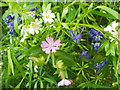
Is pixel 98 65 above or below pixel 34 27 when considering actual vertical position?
below

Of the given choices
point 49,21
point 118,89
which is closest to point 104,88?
point 118,89

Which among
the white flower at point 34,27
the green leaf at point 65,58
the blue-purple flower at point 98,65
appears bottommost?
the blue-purple flower at point 98,65

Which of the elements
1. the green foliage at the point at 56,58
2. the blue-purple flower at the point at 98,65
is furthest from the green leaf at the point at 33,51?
the blue-purple flower at the point at 98,65

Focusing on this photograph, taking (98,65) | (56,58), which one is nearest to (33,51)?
(56,58)

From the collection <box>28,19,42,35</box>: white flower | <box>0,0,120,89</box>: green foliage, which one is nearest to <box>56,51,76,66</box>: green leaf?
<box>0,0,120,89</box>: green foliage

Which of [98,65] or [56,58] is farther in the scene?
[98,65]

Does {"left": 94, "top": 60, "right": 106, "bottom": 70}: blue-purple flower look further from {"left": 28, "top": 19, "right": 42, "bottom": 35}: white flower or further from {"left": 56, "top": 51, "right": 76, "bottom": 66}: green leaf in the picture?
{"left": 28, "top": 19, "right": 42, "bottom": 35}: white flower

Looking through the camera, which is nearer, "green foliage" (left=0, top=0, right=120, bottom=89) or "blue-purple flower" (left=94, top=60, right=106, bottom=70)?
"green foliage" (left=0, top=0, right=120, bottom=89)

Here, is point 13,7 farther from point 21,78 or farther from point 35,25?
point 21,78

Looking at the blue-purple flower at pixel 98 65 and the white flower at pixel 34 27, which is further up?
the white flower at pixel 34 27

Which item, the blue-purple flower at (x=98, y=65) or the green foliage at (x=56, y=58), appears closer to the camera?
the green foliage at (x=56, y=58)

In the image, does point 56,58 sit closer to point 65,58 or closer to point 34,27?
point 65,58

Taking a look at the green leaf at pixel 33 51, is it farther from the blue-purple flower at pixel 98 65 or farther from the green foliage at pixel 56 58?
the blue-purple flower at pixel 98 65
